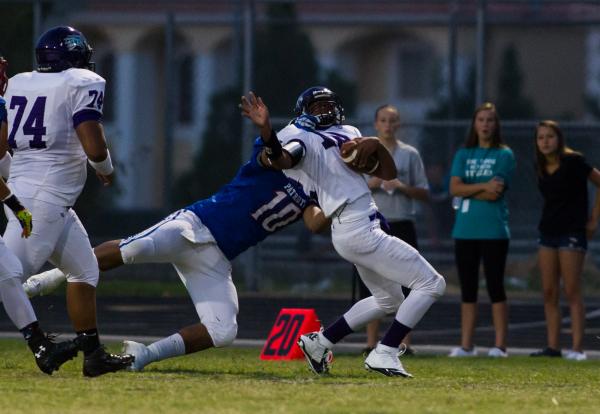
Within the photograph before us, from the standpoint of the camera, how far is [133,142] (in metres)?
32.1

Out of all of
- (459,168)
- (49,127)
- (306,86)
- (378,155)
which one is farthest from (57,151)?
(306,86)

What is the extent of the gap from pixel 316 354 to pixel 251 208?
96 centimetres

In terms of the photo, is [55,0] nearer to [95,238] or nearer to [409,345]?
[95,238]

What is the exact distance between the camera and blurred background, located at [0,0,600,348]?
1753 cm

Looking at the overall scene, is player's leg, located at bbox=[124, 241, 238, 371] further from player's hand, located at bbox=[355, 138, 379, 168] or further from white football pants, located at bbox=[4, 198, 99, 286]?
player's hand, located at bbox=[355, 138, 379, 168]

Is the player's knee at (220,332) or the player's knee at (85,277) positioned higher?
the player's knee at (85,277)

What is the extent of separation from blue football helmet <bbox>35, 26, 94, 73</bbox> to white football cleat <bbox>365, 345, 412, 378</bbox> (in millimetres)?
2418

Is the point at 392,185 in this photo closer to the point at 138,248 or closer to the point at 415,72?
the point at 138,248

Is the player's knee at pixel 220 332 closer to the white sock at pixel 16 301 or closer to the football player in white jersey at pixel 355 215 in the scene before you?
the football player in white jersey at pixel 355 215

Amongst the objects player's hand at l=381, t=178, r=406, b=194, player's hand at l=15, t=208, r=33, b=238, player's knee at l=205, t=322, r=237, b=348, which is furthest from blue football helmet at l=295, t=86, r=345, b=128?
player's hand at l=381, t=178, r=406, b=194

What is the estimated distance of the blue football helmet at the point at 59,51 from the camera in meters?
8.89

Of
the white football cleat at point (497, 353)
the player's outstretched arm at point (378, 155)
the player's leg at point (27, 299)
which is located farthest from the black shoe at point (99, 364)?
the white football cleat at point (497, 353)

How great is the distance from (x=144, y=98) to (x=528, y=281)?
16.8 metres

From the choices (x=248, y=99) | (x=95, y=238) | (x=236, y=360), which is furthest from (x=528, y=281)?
(x=248, y=99)
